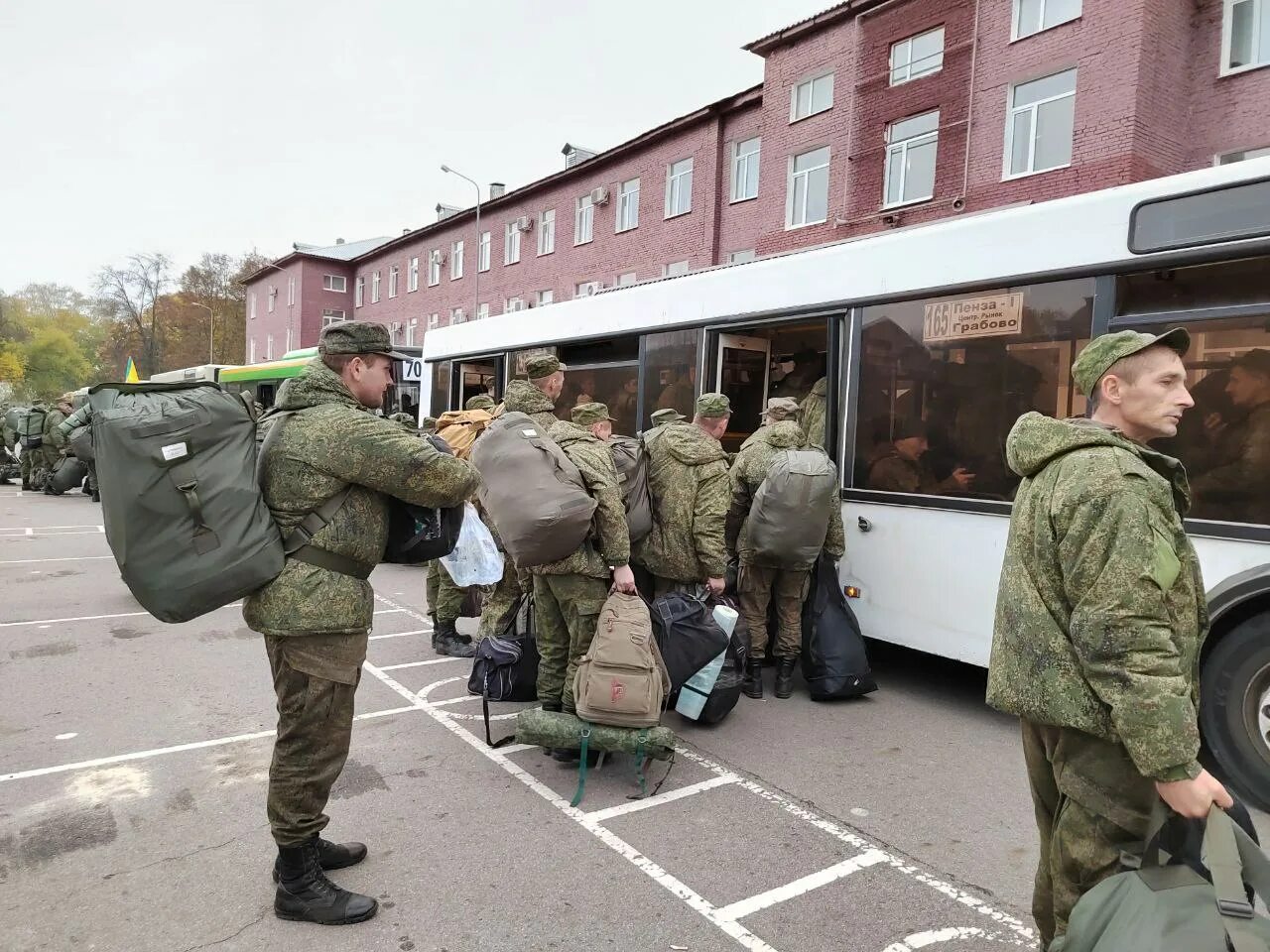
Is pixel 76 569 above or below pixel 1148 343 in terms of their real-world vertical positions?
below

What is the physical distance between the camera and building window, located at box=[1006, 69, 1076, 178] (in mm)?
16234

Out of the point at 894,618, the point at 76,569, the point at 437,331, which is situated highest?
the point at 437,331

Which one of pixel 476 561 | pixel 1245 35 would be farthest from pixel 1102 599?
pixel 1245 35

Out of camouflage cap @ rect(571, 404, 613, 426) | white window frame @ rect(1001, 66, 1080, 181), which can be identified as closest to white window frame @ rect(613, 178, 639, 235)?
white window frame @ rect(1001, 66, 1080, 181)

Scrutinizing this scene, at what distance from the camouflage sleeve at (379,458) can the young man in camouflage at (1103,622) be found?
71.0 inches

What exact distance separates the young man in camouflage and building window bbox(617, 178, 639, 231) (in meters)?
26.0

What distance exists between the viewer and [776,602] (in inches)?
225

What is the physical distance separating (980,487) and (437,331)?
25.6 ft

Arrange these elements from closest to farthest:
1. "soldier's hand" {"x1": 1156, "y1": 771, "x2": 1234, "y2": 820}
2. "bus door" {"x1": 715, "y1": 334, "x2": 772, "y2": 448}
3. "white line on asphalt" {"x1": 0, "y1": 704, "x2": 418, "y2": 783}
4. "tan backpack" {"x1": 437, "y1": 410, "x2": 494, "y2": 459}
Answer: "soldier's hand" {"x1": 1156, "y1": 771, "x2": 1234, "y2": 820}
"white line on asphalt" {"x1": 0, "y1": 704, "x2": 418, "y2": 783}
"tan backpack" {"x1": 437, "y1": 410, "x2": 494, "y2": 459}
"bus door" {"x1": 715, "y1": 334, "x2": 772, "y2": 448}

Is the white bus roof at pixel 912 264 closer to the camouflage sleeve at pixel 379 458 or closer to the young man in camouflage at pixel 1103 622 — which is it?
the young man in camouflage at pixel 1103 622

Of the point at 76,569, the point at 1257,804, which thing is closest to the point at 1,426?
the point at 76,569

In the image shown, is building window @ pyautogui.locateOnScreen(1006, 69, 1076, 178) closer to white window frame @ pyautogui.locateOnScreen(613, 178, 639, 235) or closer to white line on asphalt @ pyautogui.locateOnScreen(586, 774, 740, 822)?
white window frame @ pyautogui.locateOnScreen(613, 178, 639, 235)

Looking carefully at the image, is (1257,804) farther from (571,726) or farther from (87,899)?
(87,899)

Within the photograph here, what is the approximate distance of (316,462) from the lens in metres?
2.80
